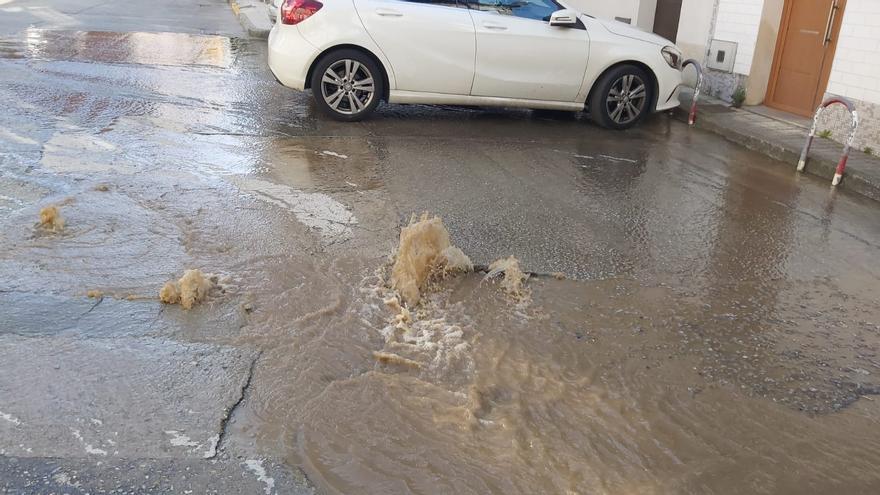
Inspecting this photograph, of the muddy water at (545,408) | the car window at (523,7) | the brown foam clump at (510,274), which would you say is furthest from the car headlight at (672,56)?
the muddy water at (545,408)

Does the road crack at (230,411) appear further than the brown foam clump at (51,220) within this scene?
No

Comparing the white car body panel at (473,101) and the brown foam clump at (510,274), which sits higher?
the white car body panel at (473,101)

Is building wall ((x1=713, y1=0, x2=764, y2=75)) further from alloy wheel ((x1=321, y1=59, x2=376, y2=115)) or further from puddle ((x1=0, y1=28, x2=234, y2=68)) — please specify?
puddle ((x1=0, y1=28, x2=234, y2=68))

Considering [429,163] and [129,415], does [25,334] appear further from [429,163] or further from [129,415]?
[429,163]

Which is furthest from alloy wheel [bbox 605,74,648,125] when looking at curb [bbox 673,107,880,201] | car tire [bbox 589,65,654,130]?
curb [bbox 673,107,880,201]

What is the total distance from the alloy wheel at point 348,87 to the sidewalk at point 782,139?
14.6 feet

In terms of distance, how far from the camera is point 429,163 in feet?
24.9

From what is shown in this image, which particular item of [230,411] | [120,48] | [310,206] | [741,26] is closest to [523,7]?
[741,26]

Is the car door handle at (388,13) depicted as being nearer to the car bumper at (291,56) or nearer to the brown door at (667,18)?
the car bumper at (291,56)

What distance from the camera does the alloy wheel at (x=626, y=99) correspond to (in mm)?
9562

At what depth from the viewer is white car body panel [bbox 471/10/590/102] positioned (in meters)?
8.98

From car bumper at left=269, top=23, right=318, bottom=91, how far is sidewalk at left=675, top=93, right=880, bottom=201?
5.11 m

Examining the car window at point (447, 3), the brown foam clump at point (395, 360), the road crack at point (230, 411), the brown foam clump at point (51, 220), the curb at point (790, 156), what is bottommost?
the road crack at point (230, 411)

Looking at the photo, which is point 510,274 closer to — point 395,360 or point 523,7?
point 395,360
